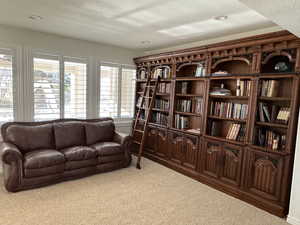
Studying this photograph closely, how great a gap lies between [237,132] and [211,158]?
0.63 m

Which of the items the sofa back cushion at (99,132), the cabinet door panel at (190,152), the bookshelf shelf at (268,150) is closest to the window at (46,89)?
the sofa back cushion at (99,132)

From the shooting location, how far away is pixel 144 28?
10.9ft

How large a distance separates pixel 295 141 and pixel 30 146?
387cm

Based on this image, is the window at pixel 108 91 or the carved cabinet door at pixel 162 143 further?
the window at pixel 108 91

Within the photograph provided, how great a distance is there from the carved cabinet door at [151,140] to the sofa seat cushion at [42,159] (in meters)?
1.96

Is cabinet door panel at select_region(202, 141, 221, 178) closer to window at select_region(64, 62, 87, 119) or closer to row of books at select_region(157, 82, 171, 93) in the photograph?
row of books at select_region(157, 82, 171, 93)

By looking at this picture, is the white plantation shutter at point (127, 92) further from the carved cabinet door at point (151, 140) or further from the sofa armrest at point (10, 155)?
the sofa armrest at point (10, 155)

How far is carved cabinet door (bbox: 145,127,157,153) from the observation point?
4.51 meters

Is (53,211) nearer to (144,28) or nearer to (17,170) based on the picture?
(17,170)

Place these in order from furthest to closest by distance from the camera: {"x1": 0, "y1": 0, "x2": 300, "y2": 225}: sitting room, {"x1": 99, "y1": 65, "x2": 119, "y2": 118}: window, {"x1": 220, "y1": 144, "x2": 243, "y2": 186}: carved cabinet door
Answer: {"x1": 99, "y1": 65, "x2": 119, "y2": 118}: window
{"x1": 220, "y1": 144, "x2": 243, "y2": 186}: carved cabinet door
{"x1": 0, "y1": 0, "x2": 300, "y2": 225}: sitting room

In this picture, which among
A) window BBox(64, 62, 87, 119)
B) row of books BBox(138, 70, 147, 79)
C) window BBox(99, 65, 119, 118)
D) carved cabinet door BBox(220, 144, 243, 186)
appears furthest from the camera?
row of books BBox(138, 70, 147, 79)

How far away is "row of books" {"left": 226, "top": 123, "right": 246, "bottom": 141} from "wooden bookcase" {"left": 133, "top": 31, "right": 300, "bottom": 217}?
0.05 feet

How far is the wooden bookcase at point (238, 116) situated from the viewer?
2.58 metres

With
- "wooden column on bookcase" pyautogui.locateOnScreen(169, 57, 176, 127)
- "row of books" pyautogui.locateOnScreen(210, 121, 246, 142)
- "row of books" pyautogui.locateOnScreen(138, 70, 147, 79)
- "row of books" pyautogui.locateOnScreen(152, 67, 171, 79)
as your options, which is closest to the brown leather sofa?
"wooden column on bookcase" pyautogui.locateOnScreen(169, 57, 176, 127)
